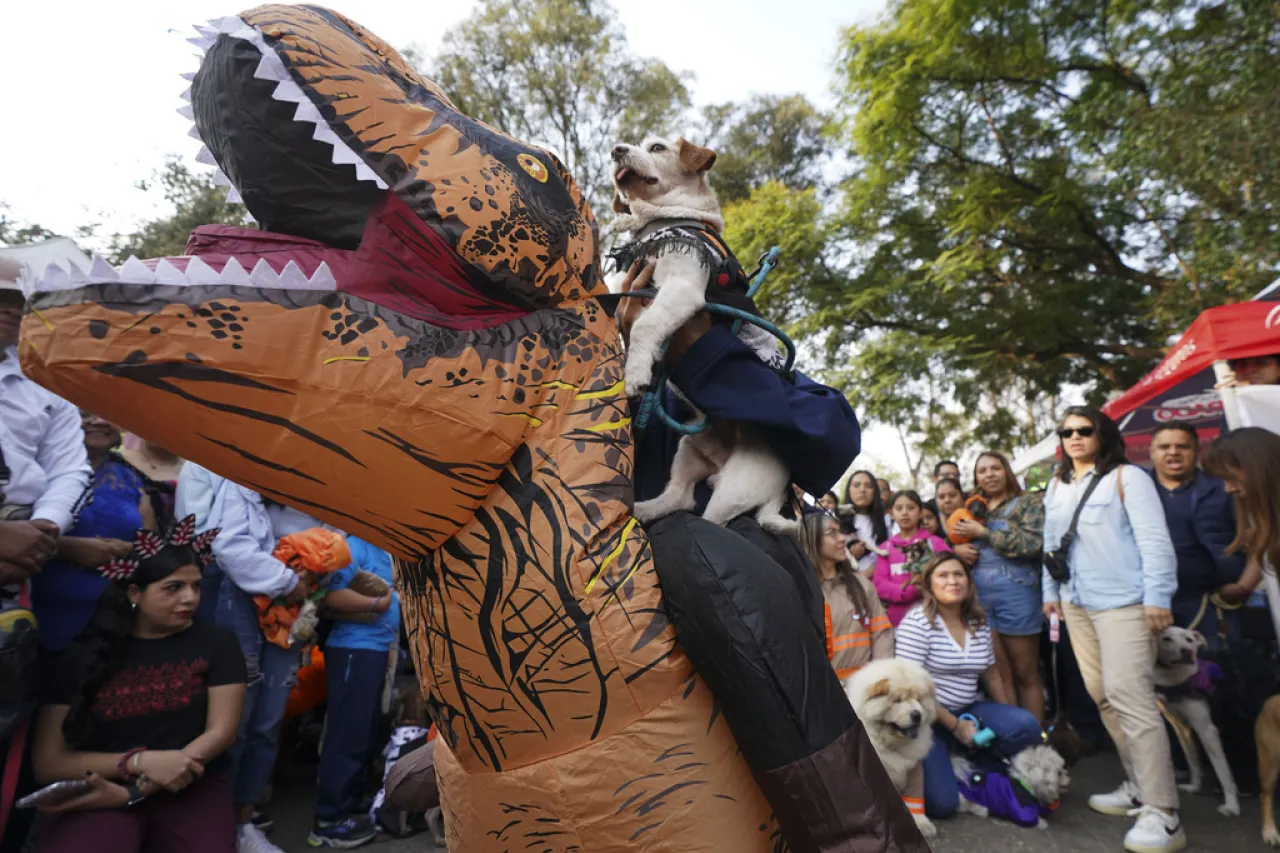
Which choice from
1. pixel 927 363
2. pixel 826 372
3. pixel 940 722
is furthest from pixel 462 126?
pixel 826 372

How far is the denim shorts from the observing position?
6012 millimetres

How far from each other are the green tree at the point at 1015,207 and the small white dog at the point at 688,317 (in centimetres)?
843

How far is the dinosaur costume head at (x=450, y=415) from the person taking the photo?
51.0 inches

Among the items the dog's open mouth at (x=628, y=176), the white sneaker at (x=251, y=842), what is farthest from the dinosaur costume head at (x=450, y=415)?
the white sneaker at (x=251, y=842)

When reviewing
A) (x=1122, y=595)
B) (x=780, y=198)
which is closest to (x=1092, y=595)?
(x=1122, y=595)

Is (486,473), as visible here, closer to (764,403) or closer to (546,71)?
(764,403)

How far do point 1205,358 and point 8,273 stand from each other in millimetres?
6877

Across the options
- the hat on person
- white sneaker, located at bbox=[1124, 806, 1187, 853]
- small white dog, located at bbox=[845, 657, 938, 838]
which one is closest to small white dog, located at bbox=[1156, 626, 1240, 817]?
white sneaker, located at bbox=[1124, 806, 1187, 853]

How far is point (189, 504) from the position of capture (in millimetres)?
4168

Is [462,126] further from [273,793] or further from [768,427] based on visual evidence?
[273,793]

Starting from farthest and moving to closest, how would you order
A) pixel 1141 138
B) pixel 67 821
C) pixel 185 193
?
1. pixel 185 193
2. pixel 1141 138
3. pixel 67 821

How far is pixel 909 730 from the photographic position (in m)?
4.59

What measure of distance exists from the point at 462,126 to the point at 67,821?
3279mm

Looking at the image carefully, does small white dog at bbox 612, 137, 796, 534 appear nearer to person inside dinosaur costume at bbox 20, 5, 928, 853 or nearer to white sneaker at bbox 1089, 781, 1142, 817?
person inside dinosaur costume at bbox 20, 5, 928, 853
